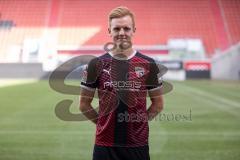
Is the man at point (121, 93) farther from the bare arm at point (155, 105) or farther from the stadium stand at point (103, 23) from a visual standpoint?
the stadium stand at point (103, 23)

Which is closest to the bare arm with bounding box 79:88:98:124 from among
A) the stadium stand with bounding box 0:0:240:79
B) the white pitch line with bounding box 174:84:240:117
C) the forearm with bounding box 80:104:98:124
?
the forearm with bounding box 80:104:98:124

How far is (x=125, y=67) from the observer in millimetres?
1791

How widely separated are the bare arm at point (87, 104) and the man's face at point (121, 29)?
0.26 meters

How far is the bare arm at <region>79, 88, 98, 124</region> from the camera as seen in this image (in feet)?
6.07

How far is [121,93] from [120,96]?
0.6 inches

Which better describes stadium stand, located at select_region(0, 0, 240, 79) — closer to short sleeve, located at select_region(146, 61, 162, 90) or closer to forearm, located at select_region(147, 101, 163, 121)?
forearm, located at select_region(147, 101, 163, 121)

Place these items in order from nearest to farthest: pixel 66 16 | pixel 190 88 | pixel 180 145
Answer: pixel 180 145, pixel 190 88, pixel 66 16

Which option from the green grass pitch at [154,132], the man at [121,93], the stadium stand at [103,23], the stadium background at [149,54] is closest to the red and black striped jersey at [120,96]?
the man at [121,93]

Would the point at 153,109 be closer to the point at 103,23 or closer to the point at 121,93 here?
the point at 121,93

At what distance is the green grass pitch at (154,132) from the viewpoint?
4430 millimetres

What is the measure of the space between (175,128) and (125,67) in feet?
13.6

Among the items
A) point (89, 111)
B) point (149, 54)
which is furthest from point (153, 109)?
point (149, 54)

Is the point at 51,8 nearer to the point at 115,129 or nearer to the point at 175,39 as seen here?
the point at 175,39

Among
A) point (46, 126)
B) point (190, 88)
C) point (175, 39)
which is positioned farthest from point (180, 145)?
point (175, 39)
